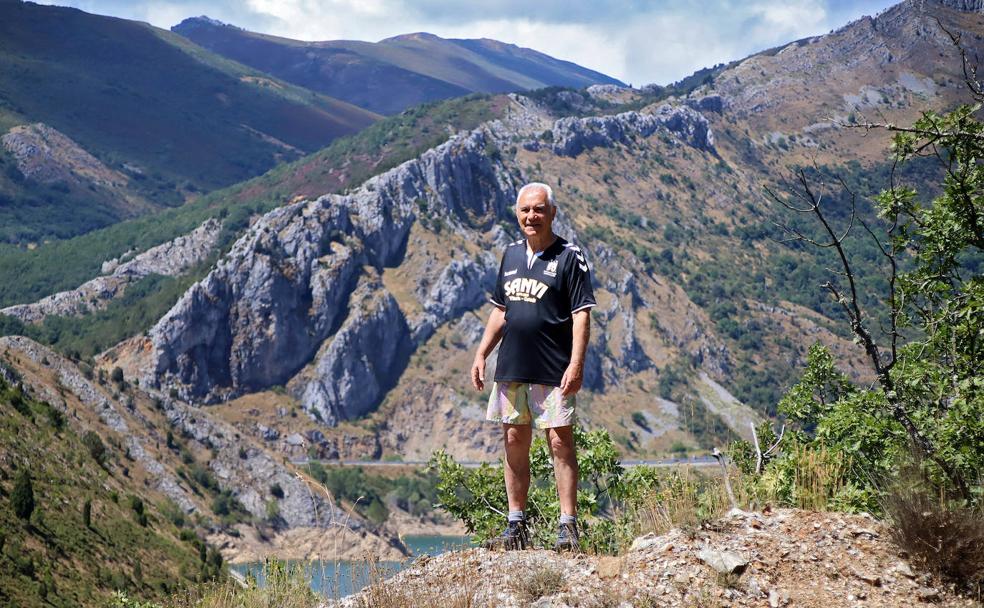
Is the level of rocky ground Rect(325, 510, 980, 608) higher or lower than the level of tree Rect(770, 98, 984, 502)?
lower

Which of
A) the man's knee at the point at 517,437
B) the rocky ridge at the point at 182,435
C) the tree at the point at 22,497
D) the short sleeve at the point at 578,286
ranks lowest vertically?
the rocky ridge at the point at 182,435

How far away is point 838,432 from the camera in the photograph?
30.2ft

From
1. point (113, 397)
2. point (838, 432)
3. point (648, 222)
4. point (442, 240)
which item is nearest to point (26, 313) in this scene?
point (113, 397)

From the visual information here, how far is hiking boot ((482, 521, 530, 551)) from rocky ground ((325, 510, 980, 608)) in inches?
16.6

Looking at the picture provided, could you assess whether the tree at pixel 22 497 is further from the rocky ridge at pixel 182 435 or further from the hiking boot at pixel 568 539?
the hiking boot at pixel 568 539

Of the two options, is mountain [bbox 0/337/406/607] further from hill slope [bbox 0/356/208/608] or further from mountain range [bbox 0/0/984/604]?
mountain range [bbox 0/0/984/604]

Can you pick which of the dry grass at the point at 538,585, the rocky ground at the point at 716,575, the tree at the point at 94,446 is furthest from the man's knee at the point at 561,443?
the tree at the point at 94,446

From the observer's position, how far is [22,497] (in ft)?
141

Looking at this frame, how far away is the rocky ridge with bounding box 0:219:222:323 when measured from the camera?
131125 millimetres

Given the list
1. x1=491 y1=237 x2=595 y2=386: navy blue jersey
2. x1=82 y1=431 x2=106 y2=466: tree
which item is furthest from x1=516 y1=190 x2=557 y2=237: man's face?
x1=82 y1=431 x2=106 y2=466: tree

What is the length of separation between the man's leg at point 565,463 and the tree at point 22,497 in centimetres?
3997

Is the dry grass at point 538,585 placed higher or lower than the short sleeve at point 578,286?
lower

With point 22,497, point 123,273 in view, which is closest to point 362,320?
point 123,273

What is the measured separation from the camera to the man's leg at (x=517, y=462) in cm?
817
